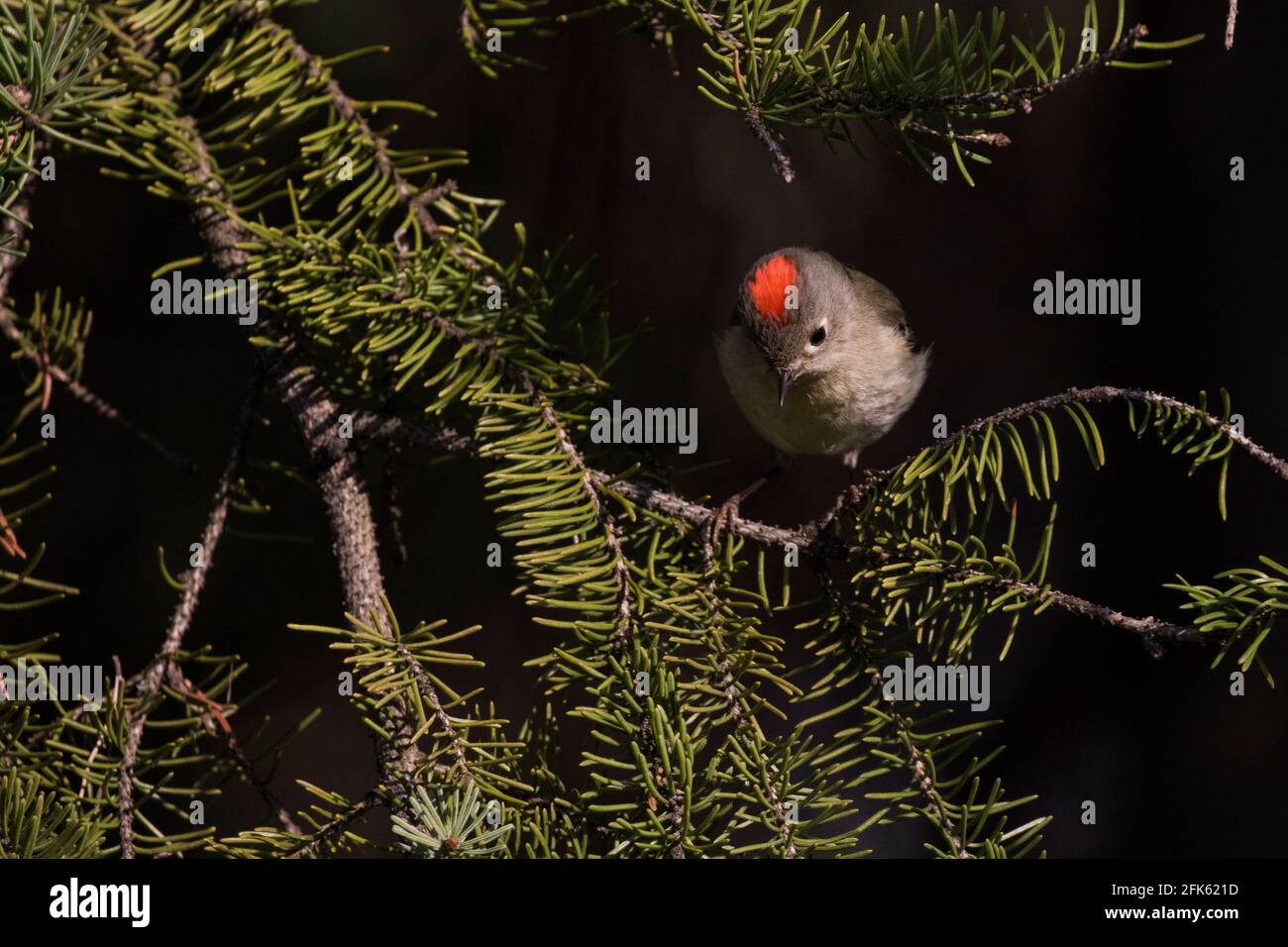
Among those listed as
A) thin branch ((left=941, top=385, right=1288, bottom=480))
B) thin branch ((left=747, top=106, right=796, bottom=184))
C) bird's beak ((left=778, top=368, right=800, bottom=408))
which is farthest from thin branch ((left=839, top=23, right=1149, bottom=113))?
bird's beak ((left=778, top=368, right=800, bottom=408))

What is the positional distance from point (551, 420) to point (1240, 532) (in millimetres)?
1068

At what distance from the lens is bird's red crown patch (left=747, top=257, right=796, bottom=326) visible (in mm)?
1348

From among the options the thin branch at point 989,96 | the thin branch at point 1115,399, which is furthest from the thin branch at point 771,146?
the thin branch at point 1115,399

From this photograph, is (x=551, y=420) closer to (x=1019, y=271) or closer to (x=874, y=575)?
(x=874, y=575)

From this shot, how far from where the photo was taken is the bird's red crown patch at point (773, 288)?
4.42 ft

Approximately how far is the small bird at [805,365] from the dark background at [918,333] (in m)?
0.15

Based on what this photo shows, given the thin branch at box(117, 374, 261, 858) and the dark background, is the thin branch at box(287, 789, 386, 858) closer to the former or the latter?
the thin branch at box(117, 374, 261, 858)

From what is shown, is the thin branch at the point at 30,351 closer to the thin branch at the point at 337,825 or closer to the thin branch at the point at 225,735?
the thin branch at the point at 225,735

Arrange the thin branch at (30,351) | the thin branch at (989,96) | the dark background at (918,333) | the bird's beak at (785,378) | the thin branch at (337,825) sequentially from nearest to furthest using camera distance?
the thin branch at (989,96) → the thin branch at (337,825) → the thin branch at (30,351) → the bird's beak at (785,378) → the dark background at (918,333)

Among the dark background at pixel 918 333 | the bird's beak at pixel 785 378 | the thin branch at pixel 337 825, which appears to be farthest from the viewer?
the dark background at pixel 918 333

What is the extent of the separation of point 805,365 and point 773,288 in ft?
0.32

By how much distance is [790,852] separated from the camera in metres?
0.79

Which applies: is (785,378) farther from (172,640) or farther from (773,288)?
(172,640)

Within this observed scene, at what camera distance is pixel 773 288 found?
1.36 metres
